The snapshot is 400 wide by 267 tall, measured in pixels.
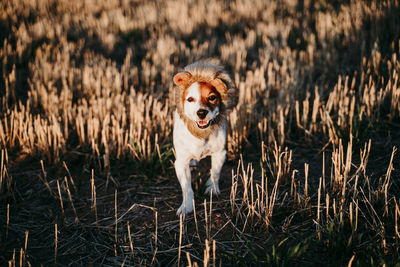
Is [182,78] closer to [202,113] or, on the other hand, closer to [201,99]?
[201,99]

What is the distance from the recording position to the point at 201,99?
2.59m

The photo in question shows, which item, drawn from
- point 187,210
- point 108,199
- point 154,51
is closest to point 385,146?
point 187,210

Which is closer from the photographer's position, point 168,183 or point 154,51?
point 168,183

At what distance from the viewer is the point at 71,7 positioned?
9.96 meters

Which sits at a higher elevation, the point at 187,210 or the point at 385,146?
the point at 385,146

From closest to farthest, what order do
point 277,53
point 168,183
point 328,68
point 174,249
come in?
point 174,249, point 168,183, point 328,68, point 277,53

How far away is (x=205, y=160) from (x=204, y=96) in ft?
4.78

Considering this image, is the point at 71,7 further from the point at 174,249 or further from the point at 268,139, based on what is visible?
the point at 174,249

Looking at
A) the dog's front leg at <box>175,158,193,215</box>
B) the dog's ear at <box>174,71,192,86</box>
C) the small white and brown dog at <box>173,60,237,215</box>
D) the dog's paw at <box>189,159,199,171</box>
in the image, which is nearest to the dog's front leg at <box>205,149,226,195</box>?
the small white and brown dog at <box>173,60,237,215</box>

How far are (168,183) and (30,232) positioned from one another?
1364 mm

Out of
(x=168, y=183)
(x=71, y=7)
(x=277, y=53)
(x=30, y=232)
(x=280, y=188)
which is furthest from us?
(x=71, y=7)

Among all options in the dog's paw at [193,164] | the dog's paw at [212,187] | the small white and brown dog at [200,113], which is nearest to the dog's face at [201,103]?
the small white and brown dog at [200,113]

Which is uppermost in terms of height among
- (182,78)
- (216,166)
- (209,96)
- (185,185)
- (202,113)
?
(182,78)

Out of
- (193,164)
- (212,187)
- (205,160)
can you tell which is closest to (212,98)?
(212,187)
